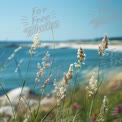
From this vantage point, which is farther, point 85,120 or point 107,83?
point 107,83

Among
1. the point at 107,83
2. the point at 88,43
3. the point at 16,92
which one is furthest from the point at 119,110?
the point at 16,92

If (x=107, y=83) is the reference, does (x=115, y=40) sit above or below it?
above

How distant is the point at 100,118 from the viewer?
1.42 metres

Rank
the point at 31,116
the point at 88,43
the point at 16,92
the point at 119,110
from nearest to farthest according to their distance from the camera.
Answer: the point at 31,116
the point at 119,110
the point at 88,43
the point at 16,92

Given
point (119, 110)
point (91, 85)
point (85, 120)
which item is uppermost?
point (91, 85)

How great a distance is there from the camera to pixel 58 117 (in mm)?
1577

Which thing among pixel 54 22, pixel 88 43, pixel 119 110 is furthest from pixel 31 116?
pixel 88 43

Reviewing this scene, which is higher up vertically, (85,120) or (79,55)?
(79,55)

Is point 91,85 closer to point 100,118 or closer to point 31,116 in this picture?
Result: point 100,118

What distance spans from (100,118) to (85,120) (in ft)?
0.46

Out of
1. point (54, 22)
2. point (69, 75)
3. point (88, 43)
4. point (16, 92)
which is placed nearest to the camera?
point (69, 75)

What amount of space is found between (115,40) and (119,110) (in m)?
1.01

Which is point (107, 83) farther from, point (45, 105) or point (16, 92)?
point (16, 92)

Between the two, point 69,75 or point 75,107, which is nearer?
point 69,75
